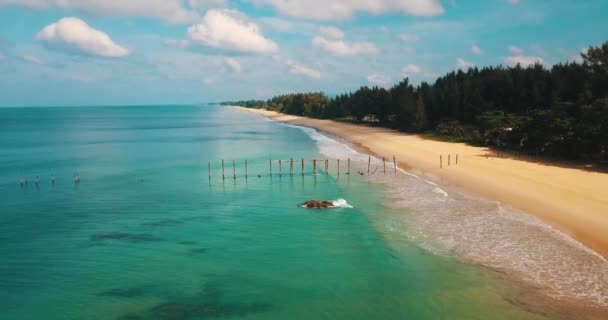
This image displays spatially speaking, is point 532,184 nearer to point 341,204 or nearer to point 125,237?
point 341,204

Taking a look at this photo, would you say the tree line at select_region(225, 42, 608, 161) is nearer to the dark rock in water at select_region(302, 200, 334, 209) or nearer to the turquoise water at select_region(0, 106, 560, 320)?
the turquoise water at select_region(0, 106, 560, 320)

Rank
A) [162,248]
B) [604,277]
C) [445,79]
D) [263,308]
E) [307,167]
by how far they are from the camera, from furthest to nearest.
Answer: [445,79], [307,167], [162,248], [604,277], [263,308]

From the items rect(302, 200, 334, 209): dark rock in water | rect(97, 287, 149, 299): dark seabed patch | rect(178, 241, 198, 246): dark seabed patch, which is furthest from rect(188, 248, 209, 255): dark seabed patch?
rect(302, 200, 334, 209): dark rock in water

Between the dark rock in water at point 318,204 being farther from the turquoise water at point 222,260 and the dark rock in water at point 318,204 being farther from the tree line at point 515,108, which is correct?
the tree line at point 515,108

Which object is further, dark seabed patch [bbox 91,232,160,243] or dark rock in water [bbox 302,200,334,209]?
dark rock in water [bbox 302,200,334,209]

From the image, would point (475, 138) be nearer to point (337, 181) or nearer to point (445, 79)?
point (337, 181)

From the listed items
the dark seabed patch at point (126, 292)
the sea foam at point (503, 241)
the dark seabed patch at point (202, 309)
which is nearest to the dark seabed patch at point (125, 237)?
the dark seabed patch at point (126, 292)

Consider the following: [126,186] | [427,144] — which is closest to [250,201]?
[126,186]
